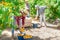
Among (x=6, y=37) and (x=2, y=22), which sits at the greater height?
(x=2, y=22)

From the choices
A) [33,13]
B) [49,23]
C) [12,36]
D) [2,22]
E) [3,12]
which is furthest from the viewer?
[33,13]

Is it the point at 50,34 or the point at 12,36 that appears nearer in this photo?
the point at 12,36

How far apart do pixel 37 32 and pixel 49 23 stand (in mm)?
2079

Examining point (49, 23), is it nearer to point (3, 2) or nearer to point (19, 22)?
point (19, 22)

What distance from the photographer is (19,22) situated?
8.27 meters

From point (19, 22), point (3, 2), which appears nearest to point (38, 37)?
point (19, 22)

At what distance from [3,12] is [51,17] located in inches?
260

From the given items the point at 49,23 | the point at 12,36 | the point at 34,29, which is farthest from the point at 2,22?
the point at 49,23

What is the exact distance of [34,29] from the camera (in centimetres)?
868

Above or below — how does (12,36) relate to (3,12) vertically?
below

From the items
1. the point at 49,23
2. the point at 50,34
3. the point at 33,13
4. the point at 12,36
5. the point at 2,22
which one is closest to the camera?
the point at 2,22

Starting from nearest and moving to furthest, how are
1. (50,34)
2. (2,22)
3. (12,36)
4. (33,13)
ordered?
(2,22) → (12,36) → (50,34) → (33,13)

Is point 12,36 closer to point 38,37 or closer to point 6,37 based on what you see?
point 6,37

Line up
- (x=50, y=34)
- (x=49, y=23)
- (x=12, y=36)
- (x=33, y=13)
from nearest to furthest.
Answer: (x=12, y=36), (x=50, y=34), (x=49, y=23), (x=33, y=13)
